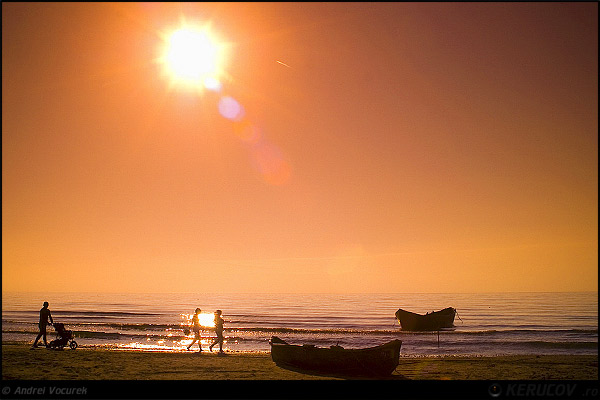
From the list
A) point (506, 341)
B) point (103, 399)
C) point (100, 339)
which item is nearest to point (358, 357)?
point (103, 399)

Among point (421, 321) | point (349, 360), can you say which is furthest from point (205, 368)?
point (421, 321)

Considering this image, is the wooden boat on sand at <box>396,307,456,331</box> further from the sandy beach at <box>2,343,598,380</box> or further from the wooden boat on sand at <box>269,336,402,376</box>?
the wooden boat on sand at <box>269,336,402,376</box>

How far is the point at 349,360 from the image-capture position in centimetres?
1892

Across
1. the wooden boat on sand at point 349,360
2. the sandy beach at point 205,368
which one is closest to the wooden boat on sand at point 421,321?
the sandy beach at point 205,368

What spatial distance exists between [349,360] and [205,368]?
6.26 metres

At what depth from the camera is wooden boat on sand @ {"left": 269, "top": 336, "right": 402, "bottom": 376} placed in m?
18.9

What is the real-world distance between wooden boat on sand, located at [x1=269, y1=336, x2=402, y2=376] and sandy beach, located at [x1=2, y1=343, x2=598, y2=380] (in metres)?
0.69

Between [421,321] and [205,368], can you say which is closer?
[205,368]

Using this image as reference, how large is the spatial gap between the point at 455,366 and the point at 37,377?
1925 centimetres

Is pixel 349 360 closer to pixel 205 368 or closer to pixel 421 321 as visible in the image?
pixel 205 368

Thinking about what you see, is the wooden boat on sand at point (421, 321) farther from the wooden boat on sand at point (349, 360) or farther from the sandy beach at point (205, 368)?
the wooden boat on sand at point (349, 360)

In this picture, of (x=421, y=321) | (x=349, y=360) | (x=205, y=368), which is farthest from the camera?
(x=421, y=321)

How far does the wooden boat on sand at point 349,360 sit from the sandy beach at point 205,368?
69 cm

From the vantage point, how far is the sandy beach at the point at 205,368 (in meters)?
17.3
